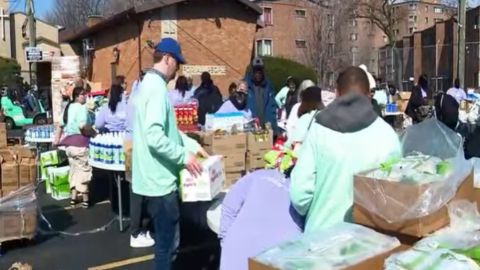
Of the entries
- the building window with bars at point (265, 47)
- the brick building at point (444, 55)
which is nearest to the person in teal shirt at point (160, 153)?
the brick building at point (444, 55)

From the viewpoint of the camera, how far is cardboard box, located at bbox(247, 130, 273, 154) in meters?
6.46

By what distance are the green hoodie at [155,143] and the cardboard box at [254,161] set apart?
2169 millimetres

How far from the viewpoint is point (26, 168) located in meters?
6.35

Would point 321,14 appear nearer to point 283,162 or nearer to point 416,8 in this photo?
point 283,162

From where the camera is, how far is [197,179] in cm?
427

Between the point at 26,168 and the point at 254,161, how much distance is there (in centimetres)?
238

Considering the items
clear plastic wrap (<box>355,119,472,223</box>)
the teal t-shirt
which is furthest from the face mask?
clear plastic wrap (<box>355,119,472,223</box>)

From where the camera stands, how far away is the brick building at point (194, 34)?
24359mm

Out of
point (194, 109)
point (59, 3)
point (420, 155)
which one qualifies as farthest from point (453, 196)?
point (59, 3)

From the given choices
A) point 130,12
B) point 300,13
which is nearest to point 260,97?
point 130,12

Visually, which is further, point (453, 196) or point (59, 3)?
point (59, 3)

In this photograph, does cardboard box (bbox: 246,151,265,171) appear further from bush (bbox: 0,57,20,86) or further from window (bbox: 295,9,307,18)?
window (bbox: 295,9,307,18)

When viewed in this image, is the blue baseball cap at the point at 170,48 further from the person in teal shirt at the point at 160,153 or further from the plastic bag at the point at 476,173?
the plastic bag at the point at 476,173

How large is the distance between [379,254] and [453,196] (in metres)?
0.49
